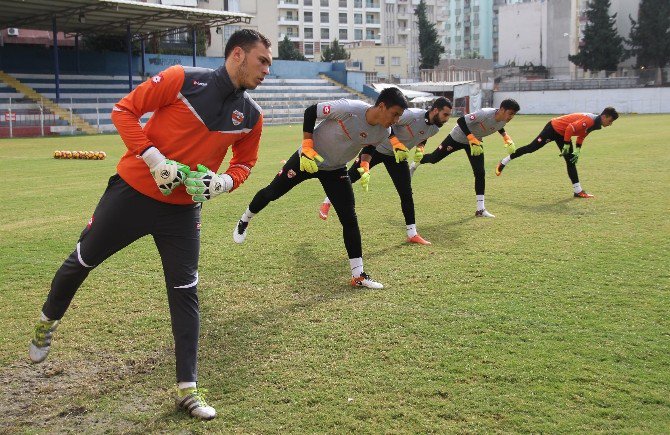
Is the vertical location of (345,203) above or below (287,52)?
below

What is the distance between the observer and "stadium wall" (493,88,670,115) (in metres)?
60.1

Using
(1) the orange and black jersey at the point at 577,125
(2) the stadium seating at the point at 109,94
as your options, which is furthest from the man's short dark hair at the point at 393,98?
(2) the stadium seating at the point at 109,94

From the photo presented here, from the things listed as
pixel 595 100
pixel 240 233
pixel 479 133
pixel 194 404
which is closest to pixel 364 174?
pixel 240 233

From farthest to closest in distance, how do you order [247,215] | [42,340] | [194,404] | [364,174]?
[247,215]
[364,174]
[42,340]
[194,404]

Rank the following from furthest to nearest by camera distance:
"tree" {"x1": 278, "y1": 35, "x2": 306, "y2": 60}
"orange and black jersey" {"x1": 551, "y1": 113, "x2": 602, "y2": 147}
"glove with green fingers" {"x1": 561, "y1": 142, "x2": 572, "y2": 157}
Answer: "tree" {"x1": 278, "y1": 35, "x2": 306, "y2": 60}, "orange and black jersey" {"x1": 551, "y1": 113, "x2": 602, "y2": 147}, "glove with green fingers" {"x1": 561, "y1": 142, "x2": 572, "y2": 157}

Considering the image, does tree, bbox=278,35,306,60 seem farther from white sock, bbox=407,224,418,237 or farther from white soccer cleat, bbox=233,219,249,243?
white soccer cleat, bbox=233,219,249,243

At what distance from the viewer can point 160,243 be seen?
4.46 meters

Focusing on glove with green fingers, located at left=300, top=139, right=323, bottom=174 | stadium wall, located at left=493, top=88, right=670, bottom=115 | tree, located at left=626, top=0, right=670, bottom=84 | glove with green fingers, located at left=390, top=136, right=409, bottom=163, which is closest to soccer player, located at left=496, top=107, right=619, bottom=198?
glove with green fingers, located at left=390, top=136, right=409, bottom=163

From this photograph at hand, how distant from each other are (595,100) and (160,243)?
6477 cm

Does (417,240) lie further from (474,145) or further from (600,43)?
(600,43)

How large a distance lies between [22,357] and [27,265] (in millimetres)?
2963

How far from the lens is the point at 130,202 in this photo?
4.32m

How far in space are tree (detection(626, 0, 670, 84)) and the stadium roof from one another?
51.9m

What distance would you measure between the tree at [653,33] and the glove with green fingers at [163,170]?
80.5 meters
